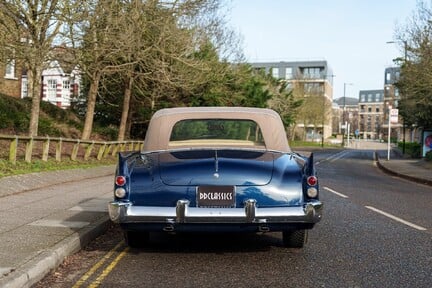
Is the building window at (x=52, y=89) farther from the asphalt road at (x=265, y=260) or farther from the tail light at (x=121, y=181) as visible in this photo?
the tail light at (x=121, y=181)

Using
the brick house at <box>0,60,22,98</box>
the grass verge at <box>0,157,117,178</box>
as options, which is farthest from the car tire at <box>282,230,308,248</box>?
the brick house at <box>0,60,22,98</box>

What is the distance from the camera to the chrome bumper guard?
521 cm

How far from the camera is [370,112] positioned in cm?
18188

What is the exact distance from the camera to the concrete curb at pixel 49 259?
14.7ft

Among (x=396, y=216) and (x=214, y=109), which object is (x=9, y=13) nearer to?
(x=214, y=109)

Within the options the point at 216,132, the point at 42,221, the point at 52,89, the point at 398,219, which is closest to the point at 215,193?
the point at 216,132

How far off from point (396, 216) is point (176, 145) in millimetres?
4672

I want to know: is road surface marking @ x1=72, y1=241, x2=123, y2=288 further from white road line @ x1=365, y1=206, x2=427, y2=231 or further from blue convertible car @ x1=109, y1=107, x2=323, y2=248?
white road line @ x1=365, y1=206, x2=427, y2=231

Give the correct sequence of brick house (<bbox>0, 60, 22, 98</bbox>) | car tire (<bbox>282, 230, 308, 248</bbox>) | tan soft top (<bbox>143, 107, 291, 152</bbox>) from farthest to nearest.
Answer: brick house (<bbox>0, 60, 22, 98</bbox>) → tan soft top (<bbox>143, 107, 291, 152</bbox>) → car tire (<bbox>282, 230, 308, 248</bbox>)

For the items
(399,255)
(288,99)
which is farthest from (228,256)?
(288,99)

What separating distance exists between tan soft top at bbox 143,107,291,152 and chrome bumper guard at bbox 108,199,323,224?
1.16 meters

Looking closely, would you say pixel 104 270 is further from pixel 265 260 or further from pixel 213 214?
pixel 265 260

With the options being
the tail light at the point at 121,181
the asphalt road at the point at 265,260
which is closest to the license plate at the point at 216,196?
the asphalt road at the point at 265,260

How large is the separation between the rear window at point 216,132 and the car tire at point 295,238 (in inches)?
45.3
